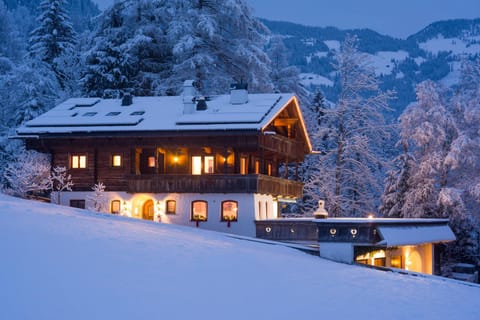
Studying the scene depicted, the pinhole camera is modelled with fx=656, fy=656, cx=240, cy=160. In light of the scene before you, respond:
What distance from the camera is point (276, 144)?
40531mm

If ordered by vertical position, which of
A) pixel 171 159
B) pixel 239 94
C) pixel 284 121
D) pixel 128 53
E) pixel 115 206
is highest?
pixel 128 53

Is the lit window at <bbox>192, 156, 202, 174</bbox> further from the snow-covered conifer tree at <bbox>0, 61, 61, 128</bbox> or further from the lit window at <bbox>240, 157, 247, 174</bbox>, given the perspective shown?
the snow-covered conifer tree at <bbox>0, 61, 61, 128</bbox>

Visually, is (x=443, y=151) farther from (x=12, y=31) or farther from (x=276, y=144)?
(x=12, y=31)

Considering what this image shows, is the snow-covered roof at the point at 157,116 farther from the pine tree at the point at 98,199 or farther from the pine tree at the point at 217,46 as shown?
the pine tree at the point at 217,46

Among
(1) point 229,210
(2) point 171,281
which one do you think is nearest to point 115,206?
(1) point 229,210

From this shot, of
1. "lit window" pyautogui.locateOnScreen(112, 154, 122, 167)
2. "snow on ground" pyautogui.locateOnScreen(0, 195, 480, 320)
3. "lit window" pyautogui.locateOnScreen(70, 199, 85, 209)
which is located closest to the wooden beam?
"lit window" pyautogui.locateOnScreen(112, 154, 122, 167)

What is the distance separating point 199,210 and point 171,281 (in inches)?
835

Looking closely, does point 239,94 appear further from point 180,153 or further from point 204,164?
point 180,153

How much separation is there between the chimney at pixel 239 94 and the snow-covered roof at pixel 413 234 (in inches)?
529

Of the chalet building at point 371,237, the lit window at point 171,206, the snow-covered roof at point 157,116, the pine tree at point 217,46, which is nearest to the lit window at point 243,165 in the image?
the snow-covered roof at point 157,116

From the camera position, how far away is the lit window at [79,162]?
41.2 m

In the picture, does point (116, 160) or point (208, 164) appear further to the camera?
point (116, 160)

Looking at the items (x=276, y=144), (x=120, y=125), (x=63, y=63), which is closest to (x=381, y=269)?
(x=276, y=144)

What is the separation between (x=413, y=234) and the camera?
32750mm
